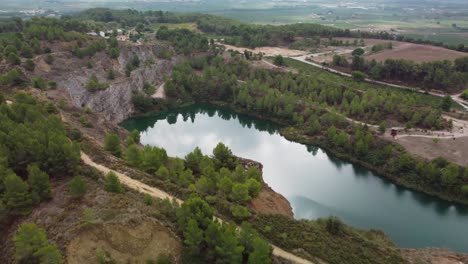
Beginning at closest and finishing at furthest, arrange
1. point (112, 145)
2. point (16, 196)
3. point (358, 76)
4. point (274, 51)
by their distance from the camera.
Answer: point (16, 196)
point (112, 145)
point (358, 76)
point (274, 51)

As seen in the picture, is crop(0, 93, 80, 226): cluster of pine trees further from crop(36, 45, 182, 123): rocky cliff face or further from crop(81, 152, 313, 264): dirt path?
crop(36, 45, 182, 123): rocky cliff face

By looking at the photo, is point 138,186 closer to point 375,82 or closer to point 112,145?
point 112,145

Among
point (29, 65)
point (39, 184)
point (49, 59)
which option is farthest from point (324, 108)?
point (29, 65)

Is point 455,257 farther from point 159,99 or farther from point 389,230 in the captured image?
point 159,99

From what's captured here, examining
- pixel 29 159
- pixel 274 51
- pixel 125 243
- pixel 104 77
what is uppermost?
pixel 274 51

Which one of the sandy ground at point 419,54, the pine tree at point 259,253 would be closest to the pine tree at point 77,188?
the pine tree at point 259,253

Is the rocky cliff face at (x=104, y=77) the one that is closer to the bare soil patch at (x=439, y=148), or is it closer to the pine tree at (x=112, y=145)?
the pine tree at (x=112, y=145)

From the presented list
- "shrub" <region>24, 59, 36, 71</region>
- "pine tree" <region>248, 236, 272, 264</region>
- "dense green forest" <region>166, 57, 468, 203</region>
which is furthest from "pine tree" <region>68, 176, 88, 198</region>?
"shrub" <region>24, 59, 36, 71</region>
